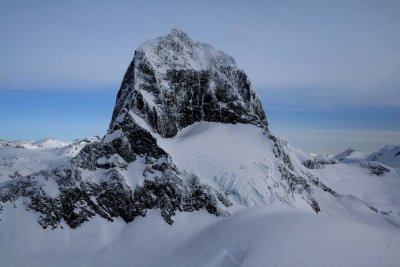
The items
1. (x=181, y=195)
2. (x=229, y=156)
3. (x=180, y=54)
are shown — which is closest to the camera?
(x=181, y=195)

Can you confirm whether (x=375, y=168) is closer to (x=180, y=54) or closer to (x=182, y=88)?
(x=180, y=54)

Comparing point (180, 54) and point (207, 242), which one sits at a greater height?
point (180, 54)

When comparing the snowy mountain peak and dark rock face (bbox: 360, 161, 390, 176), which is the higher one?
the snowy mountain peak

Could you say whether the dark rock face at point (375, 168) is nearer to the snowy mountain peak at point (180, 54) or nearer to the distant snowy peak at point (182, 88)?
the distant snowy peak at point (182, 88)

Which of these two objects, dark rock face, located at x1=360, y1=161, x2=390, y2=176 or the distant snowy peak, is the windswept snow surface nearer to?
the distant snowy peak

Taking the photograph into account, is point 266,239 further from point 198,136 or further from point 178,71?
point 178,71

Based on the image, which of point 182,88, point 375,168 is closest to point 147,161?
point 182,88

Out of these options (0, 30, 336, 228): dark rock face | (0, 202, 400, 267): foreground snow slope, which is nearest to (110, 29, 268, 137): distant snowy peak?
(0, 30, 336, 228): dark rock face

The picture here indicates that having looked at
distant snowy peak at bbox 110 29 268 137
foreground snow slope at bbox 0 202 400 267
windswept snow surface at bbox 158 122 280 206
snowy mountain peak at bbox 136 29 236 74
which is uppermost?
snowy mountain peak at bbox 136 29 236 74

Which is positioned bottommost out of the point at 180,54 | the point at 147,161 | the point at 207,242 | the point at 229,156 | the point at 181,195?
the point at 207,242

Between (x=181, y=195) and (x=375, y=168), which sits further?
(x=375, y=168)
